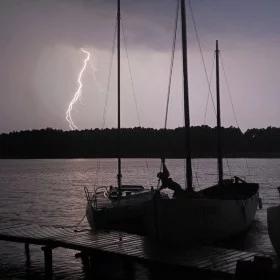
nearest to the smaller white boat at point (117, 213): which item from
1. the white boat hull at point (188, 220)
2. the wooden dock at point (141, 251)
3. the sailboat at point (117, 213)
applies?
the sailboat at point (117, 213)

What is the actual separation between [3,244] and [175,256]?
1606 cm

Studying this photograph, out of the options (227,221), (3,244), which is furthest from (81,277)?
(3,244)

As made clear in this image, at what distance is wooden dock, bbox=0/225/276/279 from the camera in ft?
53.3

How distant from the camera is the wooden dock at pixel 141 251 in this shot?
16.2 meters

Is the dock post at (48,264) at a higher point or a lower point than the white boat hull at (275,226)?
lower

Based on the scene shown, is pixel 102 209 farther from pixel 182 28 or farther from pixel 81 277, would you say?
pixel 182 28

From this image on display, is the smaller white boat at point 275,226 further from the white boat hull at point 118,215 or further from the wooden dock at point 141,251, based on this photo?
the white boat hull at point 118,215

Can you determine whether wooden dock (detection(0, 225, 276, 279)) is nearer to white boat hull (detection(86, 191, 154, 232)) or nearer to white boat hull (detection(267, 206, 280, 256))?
white boat hull (detection(267, 206, 280, 256))

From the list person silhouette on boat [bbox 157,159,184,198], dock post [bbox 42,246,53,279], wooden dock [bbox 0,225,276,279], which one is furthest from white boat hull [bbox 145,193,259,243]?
dock post [bbox 42,246,53,279]

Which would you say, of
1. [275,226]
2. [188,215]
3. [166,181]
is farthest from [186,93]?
[275,226]

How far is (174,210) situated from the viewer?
72.0 ft

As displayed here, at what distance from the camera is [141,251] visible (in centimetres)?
1864

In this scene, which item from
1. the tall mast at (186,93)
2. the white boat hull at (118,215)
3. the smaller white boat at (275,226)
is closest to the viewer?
the smaller white boat at (275,226)

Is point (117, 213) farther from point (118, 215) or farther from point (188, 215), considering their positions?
point (188, 215)
